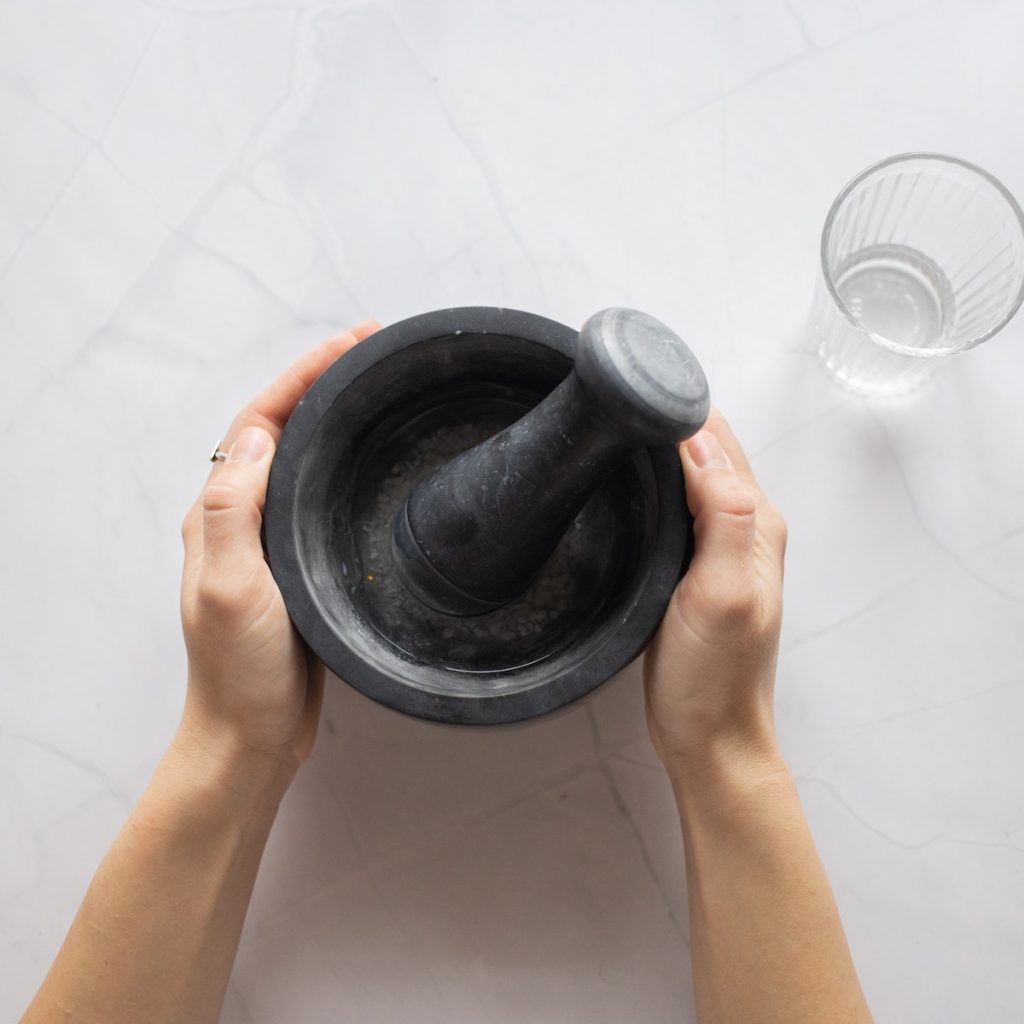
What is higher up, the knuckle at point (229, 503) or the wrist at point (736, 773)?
the knuckle at point (229, 503)

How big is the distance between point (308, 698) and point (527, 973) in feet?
1.29

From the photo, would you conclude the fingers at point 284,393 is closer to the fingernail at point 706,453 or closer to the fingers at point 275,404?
the fingers at point 275,404

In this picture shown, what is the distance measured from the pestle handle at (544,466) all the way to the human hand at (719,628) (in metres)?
0.12

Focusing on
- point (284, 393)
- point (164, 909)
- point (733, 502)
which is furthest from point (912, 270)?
point (164, 909)

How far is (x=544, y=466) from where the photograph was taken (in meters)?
0.89

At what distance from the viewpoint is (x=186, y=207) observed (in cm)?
128

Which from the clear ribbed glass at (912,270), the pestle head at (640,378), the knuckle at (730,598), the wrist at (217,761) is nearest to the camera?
the pestle head at (640,378)

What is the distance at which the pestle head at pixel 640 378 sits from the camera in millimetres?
783

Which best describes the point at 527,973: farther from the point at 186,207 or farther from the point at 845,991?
the point at 186,207

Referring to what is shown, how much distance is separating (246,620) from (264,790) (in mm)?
Result: 235

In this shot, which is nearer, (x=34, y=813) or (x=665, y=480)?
(x=665, y=480)

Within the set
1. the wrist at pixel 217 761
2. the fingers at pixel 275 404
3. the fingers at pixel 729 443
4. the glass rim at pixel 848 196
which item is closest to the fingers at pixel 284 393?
the fingers at pixel 275 404

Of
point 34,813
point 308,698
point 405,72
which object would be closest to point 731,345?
point 405,72

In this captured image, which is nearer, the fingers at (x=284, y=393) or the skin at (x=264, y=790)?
the skin at (x=264, y=790)
